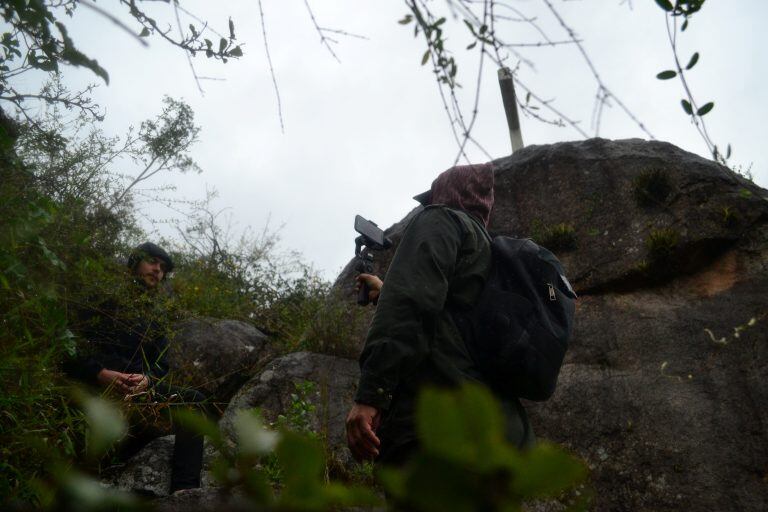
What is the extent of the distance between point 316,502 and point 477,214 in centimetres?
261

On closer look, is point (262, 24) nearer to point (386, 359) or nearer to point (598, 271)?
point (386, 359)

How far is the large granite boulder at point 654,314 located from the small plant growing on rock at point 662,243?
0.04 feet

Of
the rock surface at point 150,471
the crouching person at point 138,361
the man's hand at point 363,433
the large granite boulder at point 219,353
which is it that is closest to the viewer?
the man's hand at point 363,433

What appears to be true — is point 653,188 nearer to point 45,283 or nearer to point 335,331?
point 335,331

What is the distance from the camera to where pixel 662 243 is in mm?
6047

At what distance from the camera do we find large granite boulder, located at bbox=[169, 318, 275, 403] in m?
5.80

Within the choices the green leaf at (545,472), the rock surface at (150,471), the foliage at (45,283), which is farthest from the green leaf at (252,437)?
the rock surface at (150,471)

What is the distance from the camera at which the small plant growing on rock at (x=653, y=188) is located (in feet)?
Result: 21.5

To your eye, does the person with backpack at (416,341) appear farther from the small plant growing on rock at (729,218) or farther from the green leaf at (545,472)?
the small plant growing on rock at (729,218)

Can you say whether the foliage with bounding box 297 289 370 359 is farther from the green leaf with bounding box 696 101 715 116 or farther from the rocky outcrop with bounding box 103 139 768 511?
the green leaf with bounding box 696 101 715 116

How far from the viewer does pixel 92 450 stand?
364 millimetres

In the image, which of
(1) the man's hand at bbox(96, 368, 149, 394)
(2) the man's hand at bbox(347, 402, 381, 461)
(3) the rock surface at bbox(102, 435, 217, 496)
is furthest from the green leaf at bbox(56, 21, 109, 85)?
(3) the rock surface at bbox(102, 435, 217, 496)

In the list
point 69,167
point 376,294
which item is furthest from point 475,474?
point 69,167

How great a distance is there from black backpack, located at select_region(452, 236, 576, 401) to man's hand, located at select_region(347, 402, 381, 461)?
1.47 ft
